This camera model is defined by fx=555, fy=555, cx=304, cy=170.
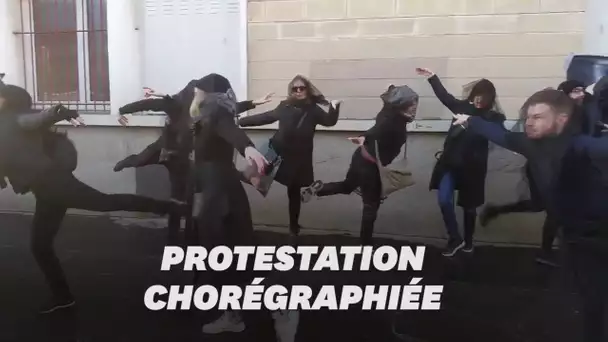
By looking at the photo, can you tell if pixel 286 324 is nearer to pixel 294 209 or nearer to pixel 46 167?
pixel 294 209

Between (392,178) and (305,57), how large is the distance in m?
0.43

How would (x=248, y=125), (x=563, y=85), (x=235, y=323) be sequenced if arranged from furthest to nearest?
→ (x=235, y=323) < (x=248, y=125) < (x=563, y=85)

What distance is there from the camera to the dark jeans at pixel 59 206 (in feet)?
5.65

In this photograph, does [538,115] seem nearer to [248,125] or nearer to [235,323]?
[248,125]

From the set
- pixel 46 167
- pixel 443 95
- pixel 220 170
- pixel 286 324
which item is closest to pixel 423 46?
pixel 443 95

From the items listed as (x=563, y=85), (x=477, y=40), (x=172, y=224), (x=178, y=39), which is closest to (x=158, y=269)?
(x=172, y=224)

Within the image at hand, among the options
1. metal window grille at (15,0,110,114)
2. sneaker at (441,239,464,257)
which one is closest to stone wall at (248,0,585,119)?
sneaker at (441,239,464,257)

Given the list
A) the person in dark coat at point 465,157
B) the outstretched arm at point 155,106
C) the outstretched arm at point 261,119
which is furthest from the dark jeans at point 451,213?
the outstretched arm at point 155,106

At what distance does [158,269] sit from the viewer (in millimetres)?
1688

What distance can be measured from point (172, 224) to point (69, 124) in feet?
1.43

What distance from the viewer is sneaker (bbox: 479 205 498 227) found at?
1515 millimetres

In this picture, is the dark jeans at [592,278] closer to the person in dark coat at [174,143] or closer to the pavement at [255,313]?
the pavement at [255,313]

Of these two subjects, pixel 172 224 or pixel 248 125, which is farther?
pixel 172 224

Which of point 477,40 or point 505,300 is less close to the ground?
point 477,40
